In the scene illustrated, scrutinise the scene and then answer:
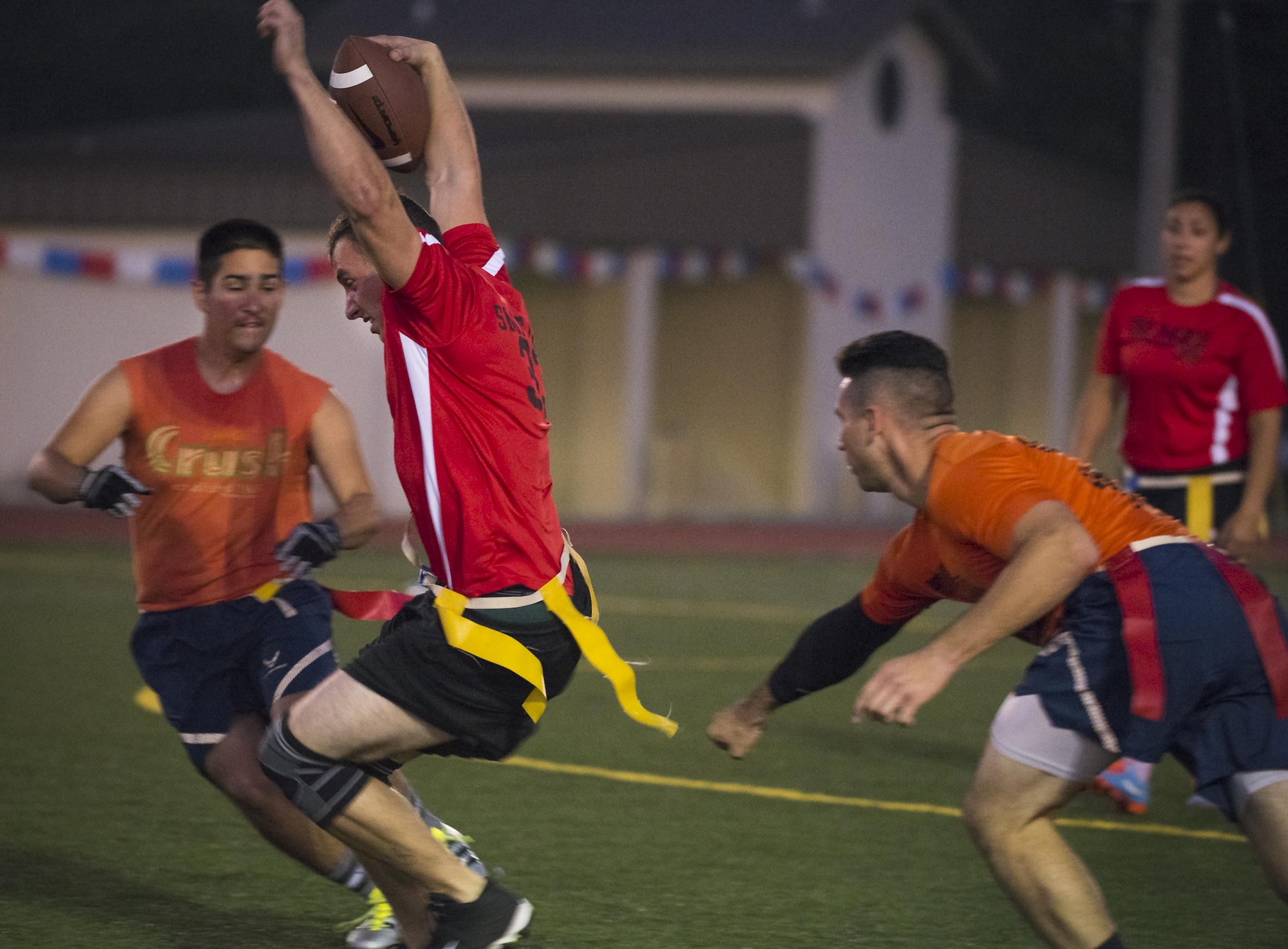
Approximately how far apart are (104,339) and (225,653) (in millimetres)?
16808

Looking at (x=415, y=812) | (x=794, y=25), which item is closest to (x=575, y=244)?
(x=794, y=25)

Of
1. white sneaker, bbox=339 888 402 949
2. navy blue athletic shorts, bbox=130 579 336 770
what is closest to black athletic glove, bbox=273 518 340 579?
navy blue athletic shorts, bbox=130 579 336 770

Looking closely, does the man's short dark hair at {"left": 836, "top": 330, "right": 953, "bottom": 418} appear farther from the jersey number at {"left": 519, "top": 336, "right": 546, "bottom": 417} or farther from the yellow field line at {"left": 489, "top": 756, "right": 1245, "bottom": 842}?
the yellow field line at {"left": 489, "top": 756, "right": 1245, "bottom": 842}

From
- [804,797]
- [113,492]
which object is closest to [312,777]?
[113,492]

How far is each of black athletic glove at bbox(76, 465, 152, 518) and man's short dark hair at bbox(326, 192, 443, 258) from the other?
0.96 meters

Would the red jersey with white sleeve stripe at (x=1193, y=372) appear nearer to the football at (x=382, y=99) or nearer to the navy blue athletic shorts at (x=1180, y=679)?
the navy blue athletic shorts at (x=1180, y=679)

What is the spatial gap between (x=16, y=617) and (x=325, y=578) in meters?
2.92

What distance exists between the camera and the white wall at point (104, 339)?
21.3 metres

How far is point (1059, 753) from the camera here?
13.7 feet

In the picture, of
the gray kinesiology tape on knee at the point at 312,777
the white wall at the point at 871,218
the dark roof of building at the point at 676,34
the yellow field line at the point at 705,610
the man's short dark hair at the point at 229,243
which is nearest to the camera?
the gray kinesiology tape on knee at the point at 312,777

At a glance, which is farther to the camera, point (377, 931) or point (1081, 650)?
point (377, 931)

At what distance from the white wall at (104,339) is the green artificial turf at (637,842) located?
11.1 metres

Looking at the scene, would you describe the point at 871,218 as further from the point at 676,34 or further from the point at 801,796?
the point at 801,796

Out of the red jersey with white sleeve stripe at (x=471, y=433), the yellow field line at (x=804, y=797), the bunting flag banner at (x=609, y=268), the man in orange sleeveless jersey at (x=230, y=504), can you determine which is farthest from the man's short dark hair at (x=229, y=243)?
the bunting flag banner at (x=609, y=268)
